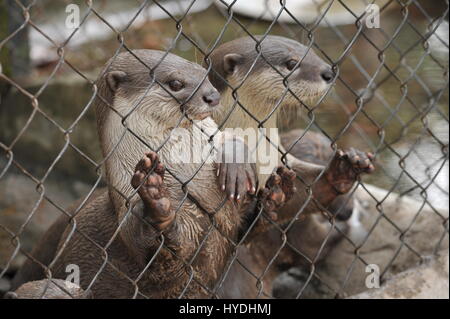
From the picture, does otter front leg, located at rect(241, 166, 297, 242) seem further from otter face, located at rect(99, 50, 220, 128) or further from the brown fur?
otter face, located at rect(99, 50, 220, 128)

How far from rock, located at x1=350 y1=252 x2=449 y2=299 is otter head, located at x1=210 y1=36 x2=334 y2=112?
0.89 m

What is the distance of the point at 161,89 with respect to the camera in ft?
8.08

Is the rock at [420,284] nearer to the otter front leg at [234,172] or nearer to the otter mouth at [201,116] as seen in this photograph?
the otter front leg at [234,172]

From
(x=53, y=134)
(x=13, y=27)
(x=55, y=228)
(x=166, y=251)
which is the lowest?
(x=166, y=251)

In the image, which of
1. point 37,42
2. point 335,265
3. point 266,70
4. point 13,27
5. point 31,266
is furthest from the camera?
point 37,42

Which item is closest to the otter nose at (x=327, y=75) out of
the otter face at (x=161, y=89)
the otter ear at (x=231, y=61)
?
the otter ear at (x=231, y=61)

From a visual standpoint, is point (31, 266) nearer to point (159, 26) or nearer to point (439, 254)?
point (439, 254)

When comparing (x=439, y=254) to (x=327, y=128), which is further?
(x=327, y=128)

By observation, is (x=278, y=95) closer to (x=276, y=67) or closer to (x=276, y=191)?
(x=276, y=67)

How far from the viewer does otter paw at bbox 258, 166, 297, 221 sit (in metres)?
2.67

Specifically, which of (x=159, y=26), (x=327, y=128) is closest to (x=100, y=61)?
(x=159, y=26)

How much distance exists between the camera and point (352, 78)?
6.11m

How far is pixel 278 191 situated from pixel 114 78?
2.26ft

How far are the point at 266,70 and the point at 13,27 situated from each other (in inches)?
86.0
